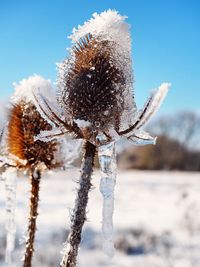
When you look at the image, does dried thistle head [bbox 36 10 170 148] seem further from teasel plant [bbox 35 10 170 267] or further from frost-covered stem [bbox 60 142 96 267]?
frost-covered stem [bbox 60 142 96 267]

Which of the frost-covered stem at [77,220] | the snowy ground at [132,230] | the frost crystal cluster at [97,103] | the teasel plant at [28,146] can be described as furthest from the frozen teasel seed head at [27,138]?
the snowy ground at [132,230]

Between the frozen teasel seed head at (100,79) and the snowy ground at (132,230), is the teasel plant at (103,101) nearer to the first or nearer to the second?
the frozen teasel seed head at (100,79)

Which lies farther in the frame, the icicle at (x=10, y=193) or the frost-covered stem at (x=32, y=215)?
the icicle at (x=10, y=193)

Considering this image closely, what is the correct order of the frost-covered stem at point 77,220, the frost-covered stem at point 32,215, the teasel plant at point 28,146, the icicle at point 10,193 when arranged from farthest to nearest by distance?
the icicle at point 10,193 < the teasel plant at point 28,146 < the frost-covered stem at point 32,215 < the frost-covered stem at point 77,220

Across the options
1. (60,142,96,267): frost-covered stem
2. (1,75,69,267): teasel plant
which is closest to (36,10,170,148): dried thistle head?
(60,142,96,267): frost-covered stem

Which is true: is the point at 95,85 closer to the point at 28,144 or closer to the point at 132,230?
the point at 28,144

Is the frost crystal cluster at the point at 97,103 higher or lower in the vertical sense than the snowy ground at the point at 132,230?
higher

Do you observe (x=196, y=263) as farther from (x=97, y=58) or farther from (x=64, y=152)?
(x=97, y=58)
